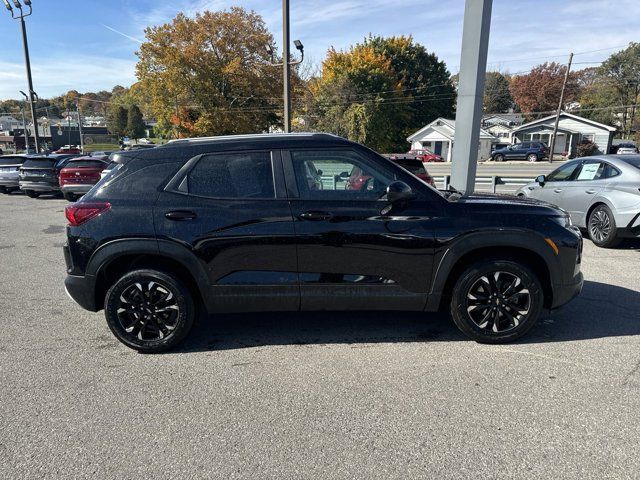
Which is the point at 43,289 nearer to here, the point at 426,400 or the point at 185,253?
the point at 185,253

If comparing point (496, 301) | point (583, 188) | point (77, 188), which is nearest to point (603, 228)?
point (583, 188)

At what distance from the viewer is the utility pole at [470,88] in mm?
7781

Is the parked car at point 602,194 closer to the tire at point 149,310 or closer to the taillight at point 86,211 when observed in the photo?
the tire at point 149,310

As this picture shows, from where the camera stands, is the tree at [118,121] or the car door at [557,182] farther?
the tree at [118,121]

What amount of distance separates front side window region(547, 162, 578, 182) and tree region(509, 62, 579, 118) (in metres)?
76.6

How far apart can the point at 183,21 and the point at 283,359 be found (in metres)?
41.2

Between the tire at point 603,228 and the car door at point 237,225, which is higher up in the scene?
the car door at point 237,225

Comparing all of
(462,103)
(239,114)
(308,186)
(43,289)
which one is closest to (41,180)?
(43,289)

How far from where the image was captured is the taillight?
12.5 ft

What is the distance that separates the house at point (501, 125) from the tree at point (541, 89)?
2307 millimetres

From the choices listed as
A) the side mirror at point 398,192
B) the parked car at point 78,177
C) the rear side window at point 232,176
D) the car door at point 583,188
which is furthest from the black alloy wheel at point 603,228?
the parked car at point 78,177

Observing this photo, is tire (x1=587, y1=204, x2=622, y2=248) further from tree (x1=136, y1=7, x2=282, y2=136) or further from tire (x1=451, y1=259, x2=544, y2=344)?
tree (x1=136, y1=7, x2=282, y2=136)

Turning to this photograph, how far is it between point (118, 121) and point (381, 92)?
263ft

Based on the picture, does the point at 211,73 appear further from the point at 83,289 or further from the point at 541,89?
the point at 541,89
